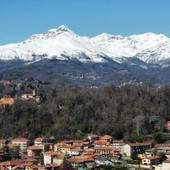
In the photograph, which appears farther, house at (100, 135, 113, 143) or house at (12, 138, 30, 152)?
house at (100, 135, 113, 143)

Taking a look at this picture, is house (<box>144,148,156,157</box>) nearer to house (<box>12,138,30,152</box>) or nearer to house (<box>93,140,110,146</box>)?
house (<box>93,140,110,146</box>)

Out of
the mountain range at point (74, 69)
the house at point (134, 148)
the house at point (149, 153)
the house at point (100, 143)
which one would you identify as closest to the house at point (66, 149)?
the house at point (100, 143)

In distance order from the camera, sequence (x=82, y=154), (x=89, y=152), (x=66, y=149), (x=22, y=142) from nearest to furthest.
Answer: (x=82, y=154), (x=89, y=152), (x=66, y=149), (x=22, y=142)

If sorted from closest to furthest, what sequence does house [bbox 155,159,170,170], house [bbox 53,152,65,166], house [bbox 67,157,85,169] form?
house [bbox 155,159,170,170] → house [bbox 67,157,85,169] → house [bbox 53,152,65,166]

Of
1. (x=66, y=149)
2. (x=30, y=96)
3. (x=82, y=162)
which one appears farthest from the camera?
(x=30, y=96)

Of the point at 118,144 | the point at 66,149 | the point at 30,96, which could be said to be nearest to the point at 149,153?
the point at 118,144

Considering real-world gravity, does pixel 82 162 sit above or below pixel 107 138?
below

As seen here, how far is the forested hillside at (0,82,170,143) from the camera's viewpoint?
46.1m

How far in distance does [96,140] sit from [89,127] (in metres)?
4.10

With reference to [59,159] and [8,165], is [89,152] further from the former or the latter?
[8,165]

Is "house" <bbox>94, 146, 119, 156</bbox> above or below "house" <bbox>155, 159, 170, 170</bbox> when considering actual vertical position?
above

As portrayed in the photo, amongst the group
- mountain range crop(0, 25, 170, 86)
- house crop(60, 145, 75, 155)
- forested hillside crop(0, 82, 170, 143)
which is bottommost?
house crop(60, 145, 75, 155)

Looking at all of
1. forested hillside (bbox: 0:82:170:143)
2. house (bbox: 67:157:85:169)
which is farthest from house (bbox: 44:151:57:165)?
forested hillside (bbox: 0:82:170:143)

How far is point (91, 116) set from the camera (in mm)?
49938
